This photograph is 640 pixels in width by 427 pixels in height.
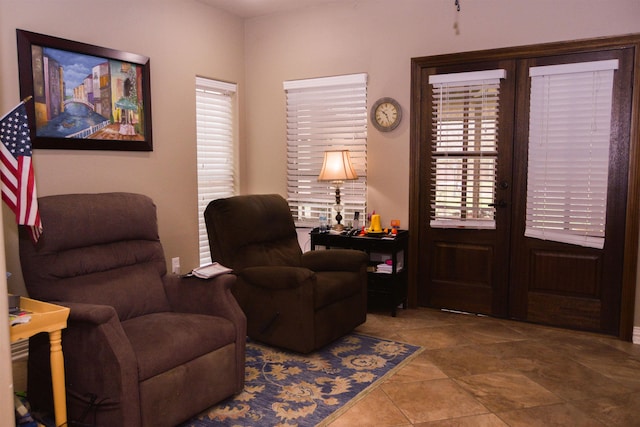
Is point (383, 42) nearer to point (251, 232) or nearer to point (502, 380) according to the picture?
point (251, 232)

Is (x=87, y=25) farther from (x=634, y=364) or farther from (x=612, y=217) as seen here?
(x=634, y=364)

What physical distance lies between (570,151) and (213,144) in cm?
317

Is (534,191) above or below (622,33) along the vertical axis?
below

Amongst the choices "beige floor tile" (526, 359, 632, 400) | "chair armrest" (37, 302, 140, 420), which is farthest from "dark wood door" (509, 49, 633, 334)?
"chair armrest" (37, 302, 140, 420)

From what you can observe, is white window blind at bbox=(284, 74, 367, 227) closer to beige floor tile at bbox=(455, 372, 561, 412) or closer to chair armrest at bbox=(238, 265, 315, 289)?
chair armrest at bbox=(238, 265, 315, 289)

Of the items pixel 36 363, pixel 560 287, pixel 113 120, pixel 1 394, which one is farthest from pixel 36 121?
pixel 560 287

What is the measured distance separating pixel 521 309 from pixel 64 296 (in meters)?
3.45

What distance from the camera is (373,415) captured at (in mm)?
2725

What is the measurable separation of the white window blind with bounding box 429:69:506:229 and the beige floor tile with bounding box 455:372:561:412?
147 cm

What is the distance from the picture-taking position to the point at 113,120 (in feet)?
12.4

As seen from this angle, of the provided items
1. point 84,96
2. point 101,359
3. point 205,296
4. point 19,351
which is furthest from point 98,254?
point 84,96

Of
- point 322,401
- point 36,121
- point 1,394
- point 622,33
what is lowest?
point 322,401

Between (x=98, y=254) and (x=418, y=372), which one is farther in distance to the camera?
(x=418, y=372)

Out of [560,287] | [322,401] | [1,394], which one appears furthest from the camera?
[560,287]
